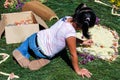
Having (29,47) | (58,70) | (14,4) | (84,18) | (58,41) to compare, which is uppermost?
(84,18)

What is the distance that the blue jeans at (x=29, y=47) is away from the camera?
20.5ft

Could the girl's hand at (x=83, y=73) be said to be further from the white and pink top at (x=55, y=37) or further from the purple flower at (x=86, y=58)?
the white and pink top at (x=55, y=37)

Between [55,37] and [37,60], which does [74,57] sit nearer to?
[55,37]

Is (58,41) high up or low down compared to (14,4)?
up

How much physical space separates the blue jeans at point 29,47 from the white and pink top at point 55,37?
0.37ft

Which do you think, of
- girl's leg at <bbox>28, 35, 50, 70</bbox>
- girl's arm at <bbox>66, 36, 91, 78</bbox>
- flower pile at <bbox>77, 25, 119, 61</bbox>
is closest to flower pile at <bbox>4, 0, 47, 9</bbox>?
flower pile at <bbox>77, 25, 119, 61</bbox>

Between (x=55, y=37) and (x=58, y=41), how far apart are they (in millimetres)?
93

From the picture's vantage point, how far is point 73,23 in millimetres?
5746

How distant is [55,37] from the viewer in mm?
5992

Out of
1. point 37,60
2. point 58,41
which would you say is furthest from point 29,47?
point 58,41

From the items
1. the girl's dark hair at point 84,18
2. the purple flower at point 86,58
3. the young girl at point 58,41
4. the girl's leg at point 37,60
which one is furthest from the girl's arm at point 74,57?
the girl's leg at point 37,60

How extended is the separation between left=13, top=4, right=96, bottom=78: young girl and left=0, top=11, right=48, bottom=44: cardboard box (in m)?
0.43

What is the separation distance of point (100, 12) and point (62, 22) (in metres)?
2.85

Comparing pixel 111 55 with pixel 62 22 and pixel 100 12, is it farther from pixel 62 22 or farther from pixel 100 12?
pixel 100 12
